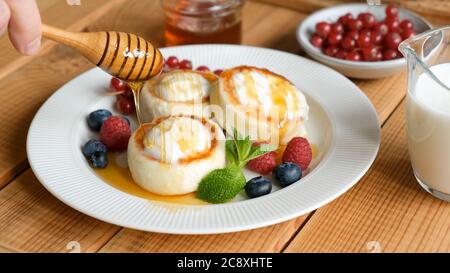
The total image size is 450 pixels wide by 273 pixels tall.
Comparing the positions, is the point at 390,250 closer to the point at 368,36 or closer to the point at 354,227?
the point at 354,227

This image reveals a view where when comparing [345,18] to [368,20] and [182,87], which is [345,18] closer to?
[368,20]

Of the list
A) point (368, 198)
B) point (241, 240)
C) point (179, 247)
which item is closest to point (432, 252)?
point (368, 198)

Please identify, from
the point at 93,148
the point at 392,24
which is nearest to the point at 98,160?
the point at 93,148

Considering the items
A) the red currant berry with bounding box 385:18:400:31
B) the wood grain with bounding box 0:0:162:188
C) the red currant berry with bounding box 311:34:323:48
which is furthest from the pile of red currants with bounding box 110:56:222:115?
the red currant berry with bounding box 385:18:400:31

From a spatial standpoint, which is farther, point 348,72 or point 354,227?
point 348,72

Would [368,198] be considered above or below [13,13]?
below

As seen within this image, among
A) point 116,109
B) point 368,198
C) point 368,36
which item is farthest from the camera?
point 368,36
